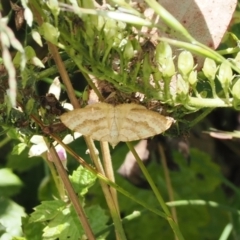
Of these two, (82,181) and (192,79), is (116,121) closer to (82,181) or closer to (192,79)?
(192,79)

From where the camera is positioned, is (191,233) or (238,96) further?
(191,233)

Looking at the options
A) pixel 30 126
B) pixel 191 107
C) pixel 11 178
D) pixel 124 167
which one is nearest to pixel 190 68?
pixel 191 107

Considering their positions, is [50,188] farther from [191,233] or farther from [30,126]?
[30,126]

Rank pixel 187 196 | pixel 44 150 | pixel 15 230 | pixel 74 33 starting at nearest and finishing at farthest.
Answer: pixel 74 33 < pixel 44 150 < pixel 15 230 < pixel 187 196

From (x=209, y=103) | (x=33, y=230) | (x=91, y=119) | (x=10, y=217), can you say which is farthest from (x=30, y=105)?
(x=10, y=217)

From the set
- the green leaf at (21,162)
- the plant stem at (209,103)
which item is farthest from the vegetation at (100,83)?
the green leaf at (21,162)

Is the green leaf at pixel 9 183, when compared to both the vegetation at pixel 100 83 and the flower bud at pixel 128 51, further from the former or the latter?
the flower bud at pixel 128 51

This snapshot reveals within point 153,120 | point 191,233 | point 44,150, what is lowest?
point 191,233

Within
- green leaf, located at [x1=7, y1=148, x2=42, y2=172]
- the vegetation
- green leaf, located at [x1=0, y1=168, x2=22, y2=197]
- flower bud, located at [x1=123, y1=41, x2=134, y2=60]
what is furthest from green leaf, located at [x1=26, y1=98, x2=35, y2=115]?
green leaf, located at [x1=7, y1=148, x2=42, y2=172]
